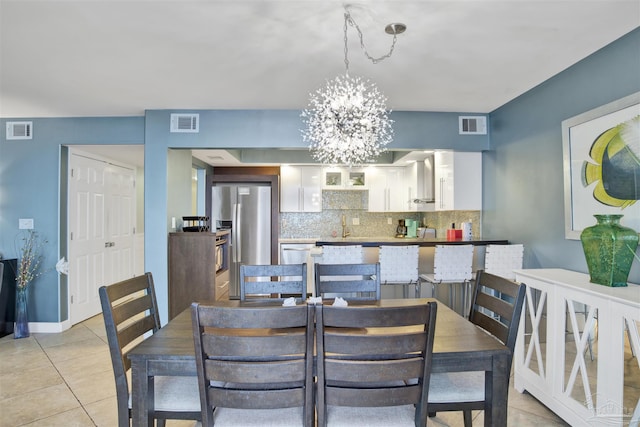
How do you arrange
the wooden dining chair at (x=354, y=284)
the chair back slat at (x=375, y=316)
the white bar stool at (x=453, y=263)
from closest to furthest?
the chair back slat at (x=375, y=316) → the wooden dining chair at (x=354, y=284) → the white bar stool at (x=453, y=263)

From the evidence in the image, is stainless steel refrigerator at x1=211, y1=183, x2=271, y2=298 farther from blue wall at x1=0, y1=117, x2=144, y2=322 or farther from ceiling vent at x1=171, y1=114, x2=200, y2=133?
ceiling vent at x1=171, y1=114, x2=200, y2=133

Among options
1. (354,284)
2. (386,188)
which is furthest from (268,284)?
(386,188)

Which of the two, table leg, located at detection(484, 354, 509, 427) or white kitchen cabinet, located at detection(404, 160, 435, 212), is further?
white kitchen cabinet, located at detection(404, 160, 435, 212)

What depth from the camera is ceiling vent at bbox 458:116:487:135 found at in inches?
162

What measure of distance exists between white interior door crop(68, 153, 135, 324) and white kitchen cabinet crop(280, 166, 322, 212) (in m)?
2.50

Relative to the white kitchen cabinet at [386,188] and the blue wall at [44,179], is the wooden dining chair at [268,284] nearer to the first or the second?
the blue wall at [44,179]

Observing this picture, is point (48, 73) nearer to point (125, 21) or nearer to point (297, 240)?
point (125, 21)

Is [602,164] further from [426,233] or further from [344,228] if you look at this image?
[344,228]

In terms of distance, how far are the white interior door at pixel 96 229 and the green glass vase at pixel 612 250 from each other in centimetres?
516

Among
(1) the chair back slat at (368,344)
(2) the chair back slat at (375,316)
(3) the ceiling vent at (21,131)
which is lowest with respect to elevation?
(1) the chair back slat at (368,344)

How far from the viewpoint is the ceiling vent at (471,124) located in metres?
4.11

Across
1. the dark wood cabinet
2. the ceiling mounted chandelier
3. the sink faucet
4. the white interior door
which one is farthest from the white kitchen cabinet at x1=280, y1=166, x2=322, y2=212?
the ceiling mounted chandelier

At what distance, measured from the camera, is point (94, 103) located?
3.69m

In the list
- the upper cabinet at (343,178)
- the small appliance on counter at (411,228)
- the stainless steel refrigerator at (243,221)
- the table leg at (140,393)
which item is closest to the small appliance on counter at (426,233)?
the small appliance on counter at (411,228)
